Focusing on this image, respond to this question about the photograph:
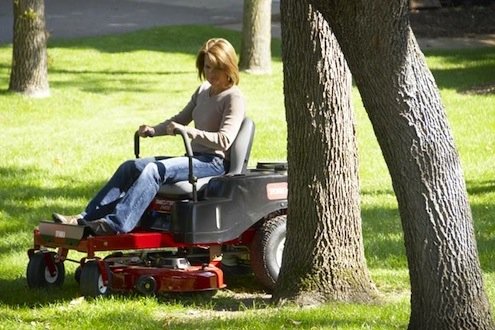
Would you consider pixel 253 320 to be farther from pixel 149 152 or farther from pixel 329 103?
pixel 149 152

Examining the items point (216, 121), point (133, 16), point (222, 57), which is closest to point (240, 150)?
point (216, 121)

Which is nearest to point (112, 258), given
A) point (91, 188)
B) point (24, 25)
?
point (91, 188)

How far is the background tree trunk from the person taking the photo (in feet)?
64.5

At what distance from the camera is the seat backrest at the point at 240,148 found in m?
8.66

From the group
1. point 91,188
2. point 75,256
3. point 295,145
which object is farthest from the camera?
point 91,188

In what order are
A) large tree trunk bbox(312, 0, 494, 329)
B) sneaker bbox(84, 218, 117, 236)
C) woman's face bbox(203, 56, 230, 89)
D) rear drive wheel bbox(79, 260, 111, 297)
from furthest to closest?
woman's face bbox(203, 56, 230, 89), sneaker bbox(84, 218, 117, 236), rear drive wheel bbox(79, 260, 111, 297), large tree trunk bbox(312, 0, 494, 329)

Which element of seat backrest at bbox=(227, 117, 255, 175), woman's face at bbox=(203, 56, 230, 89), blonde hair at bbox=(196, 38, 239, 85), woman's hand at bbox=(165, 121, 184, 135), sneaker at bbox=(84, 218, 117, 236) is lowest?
sneaker at bbox=(84, 218, 117, 236)

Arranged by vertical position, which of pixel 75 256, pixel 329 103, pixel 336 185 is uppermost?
pixel 329 103

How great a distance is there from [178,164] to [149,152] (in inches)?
224

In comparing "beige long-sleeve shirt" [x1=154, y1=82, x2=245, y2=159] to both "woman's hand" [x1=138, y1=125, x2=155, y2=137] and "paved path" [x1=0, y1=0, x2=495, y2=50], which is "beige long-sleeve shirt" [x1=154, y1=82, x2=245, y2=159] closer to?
"woman's hand" [x1=138, y1=125, x2=155, y2=137]

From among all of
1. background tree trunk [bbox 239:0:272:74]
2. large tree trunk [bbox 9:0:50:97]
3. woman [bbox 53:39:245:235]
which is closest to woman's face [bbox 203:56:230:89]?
woman [bbox 53:39:245:235]

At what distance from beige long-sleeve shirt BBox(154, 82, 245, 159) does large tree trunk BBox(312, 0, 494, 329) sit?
101 inches

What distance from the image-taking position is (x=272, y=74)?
2022 centimetres

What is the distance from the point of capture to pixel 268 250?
845 cm
